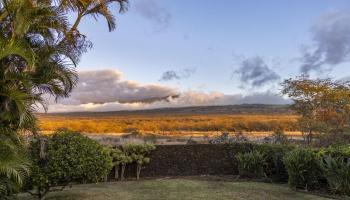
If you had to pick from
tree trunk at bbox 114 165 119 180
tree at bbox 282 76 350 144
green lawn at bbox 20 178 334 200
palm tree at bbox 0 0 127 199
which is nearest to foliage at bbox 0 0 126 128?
palm tree at bbox 0 0 127 199

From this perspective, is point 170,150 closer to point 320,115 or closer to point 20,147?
point 20,147

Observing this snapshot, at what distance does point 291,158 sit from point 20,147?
7.41m

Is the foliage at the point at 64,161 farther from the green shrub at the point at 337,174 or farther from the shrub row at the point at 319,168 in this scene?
the green shrub at the point at 337,174

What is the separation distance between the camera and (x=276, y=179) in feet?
56.5

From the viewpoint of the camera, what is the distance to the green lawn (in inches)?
541

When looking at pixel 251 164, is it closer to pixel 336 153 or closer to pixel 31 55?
pixel 336 153

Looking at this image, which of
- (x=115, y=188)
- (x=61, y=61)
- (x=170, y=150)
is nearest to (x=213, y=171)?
(x=170, y=150)

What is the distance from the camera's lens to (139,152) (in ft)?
62.6

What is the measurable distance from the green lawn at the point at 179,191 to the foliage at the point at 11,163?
1966 millimetres

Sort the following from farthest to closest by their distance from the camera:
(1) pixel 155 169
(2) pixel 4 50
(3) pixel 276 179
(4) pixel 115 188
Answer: (1) pixel 155 169 < (3) pixel 276 179 < (4) pixel 115 188 < (2) pixel 4 50

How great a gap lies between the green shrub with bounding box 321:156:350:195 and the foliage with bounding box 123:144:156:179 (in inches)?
281

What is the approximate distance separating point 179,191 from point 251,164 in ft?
13.3

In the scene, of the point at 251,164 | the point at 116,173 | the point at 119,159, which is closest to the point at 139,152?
the point at 119,159

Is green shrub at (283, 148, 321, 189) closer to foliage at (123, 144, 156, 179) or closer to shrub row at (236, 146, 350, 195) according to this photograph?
shrub row at (236, 146, 350, 195)
